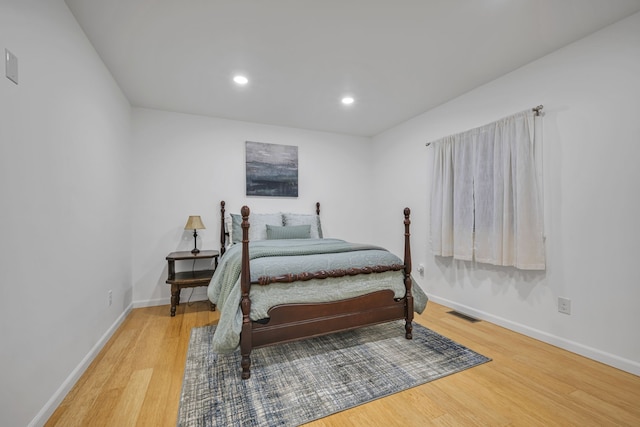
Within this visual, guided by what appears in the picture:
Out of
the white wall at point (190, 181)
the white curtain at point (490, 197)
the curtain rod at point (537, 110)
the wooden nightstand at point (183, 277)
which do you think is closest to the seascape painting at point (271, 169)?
the white wall at point (190, 181)

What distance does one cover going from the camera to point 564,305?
227 cm

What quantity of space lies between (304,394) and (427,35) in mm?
2646

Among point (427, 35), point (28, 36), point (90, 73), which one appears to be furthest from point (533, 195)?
point (90, 73)

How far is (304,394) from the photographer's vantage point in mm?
1680

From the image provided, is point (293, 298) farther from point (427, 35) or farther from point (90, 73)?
point (90, 73)

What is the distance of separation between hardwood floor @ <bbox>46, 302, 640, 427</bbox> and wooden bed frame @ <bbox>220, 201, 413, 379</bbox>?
557 millimetres

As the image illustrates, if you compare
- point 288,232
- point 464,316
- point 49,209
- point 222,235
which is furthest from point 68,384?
point 464,316

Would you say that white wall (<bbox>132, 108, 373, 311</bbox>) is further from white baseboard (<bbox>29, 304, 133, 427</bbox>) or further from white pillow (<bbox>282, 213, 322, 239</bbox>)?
white baseboard (<bbox>29, 304, 133, 427</bbox>)

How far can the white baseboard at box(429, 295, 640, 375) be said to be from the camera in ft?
6.32

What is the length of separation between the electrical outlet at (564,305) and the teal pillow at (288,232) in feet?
8.58

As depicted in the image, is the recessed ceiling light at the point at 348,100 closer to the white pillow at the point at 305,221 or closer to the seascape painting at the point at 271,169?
the seascape painting at the point at 271,169

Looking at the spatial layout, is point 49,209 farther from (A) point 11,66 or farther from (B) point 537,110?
(B) point 537,110

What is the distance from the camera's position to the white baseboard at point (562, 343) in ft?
6.32

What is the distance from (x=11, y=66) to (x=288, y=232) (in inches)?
105
